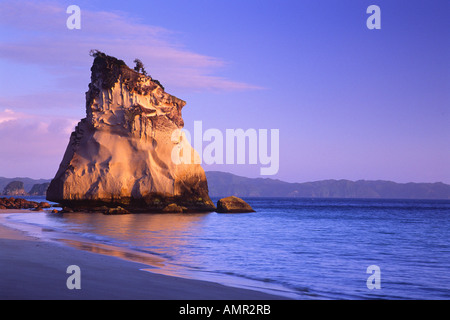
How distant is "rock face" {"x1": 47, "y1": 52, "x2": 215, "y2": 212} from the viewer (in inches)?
1797

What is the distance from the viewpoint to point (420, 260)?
16281 mm

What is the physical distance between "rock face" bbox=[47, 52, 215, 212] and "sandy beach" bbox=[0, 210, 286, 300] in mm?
33232

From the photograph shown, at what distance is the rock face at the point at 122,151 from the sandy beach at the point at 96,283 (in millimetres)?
33232

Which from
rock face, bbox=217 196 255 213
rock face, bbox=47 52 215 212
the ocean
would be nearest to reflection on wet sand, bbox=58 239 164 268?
the ocean

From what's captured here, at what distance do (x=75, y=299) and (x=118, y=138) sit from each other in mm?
41826

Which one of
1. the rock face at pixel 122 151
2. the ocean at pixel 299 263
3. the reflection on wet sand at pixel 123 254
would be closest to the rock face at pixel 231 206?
the rock face at pixel 122 151

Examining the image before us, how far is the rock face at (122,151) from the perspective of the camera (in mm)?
45656

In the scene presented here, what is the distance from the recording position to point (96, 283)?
9.16 metres

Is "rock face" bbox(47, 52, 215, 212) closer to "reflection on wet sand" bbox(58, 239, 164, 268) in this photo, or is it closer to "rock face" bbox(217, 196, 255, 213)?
"rock face" bbox(217, 196, 255, 213)

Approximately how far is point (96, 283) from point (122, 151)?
39.6 metres

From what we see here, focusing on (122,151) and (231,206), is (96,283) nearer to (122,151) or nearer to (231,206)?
(122,151)

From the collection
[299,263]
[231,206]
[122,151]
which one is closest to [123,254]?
[299,263]
